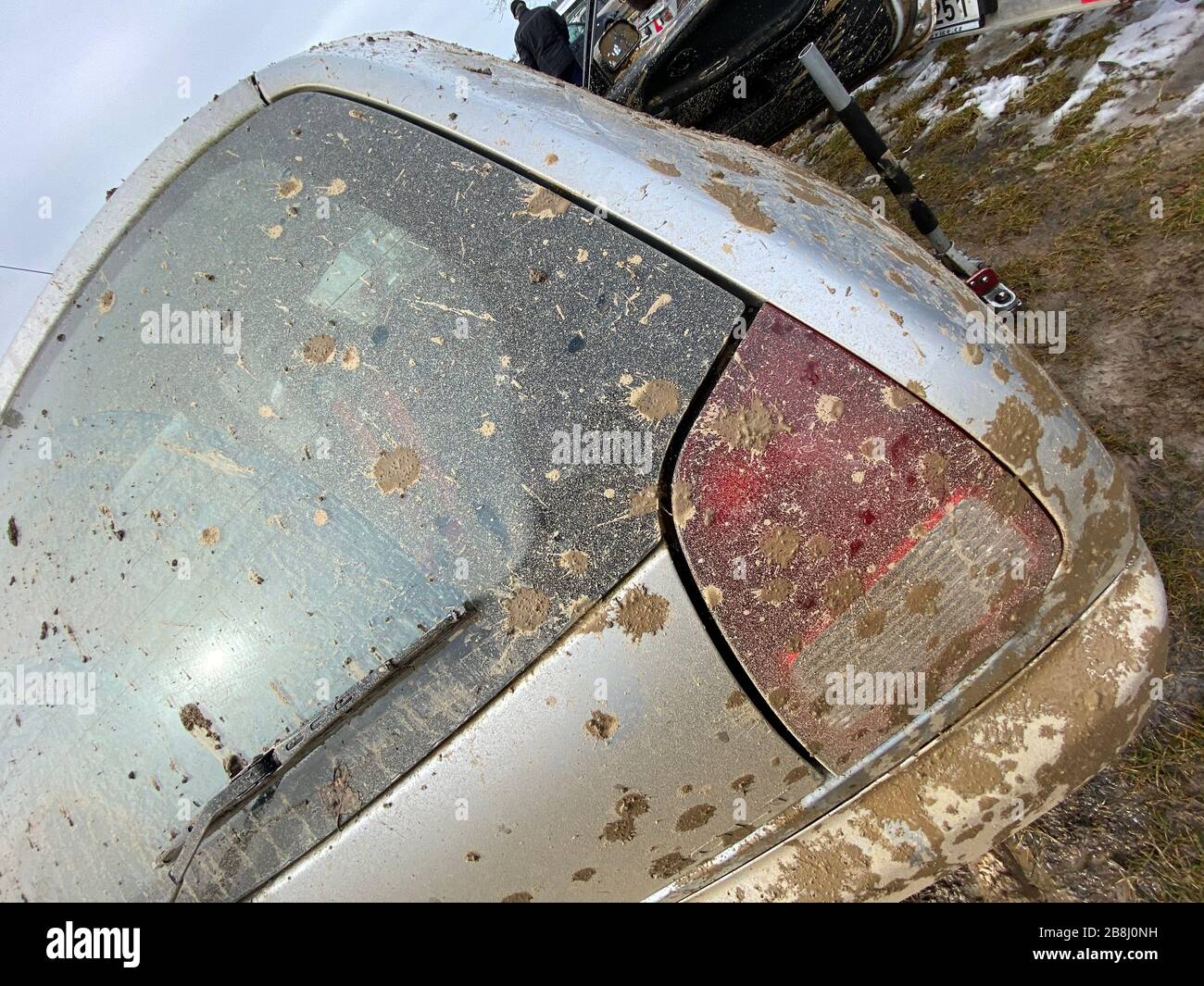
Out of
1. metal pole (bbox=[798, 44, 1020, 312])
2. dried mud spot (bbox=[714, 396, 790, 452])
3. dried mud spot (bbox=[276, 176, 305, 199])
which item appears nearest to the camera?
dried mud spot (bbox=[714, 396, 790, 452])

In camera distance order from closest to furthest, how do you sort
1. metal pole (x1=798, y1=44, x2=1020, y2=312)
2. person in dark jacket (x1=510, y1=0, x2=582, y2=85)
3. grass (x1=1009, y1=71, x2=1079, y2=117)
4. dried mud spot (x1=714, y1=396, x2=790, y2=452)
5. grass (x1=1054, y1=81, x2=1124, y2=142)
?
dried mud spot (x1=714, y1=396, x2=790, y2=452), metal pole (x1=798, y1=44, x2=1020, y2=312), grass (x1=1054, y1=81, x2=1124, y2=142), grass (x1=1009, y1=71, x2=1079, y2=117), person in dark jacket (x1=510, y1=0, x2=582, y2=85)

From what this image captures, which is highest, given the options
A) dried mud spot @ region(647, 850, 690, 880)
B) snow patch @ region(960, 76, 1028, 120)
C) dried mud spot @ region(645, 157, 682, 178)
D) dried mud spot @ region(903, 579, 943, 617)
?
snow patch @ region(960, 76, 1028, 120)

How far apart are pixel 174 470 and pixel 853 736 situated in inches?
50.9

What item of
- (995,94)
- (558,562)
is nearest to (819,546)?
(558,562)

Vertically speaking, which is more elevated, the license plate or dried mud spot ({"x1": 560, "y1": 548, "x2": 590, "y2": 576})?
the license plate

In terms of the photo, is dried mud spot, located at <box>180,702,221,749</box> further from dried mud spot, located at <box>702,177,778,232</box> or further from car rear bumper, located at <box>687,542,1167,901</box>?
dried mud spot, located at <box>702,177,778,232</box>

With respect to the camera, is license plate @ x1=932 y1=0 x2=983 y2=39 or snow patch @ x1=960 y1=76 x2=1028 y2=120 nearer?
snow patch @ x1=960 y1=76 x2=1028 y2=120

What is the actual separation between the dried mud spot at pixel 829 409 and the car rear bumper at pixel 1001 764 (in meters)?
0.61

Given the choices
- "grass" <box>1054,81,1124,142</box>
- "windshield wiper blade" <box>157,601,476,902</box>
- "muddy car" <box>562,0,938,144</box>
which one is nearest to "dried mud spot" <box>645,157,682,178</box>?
"windshield wiper blade" <box>157,601,476,902</box>

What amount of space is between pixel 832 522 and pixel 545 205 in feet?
2.35

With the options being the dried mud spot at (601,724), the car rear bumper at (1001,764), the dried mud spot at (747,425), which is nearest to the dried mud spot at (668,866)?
the car rear bumper at (1001,764)

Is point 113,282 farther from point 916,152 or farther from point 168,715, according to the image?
point 916,152

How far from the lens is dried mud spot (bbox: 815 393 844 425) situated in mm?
1148

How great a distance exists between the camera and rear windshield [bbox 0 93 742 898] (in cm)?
118
